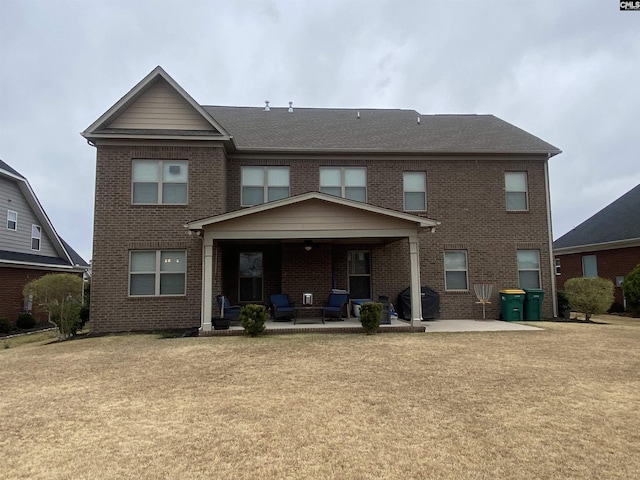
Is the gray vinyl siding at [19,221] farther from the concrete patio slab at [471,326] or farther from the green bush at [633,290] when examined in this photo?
the green bush at [633,290]

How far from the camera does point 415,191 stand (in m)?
14.3

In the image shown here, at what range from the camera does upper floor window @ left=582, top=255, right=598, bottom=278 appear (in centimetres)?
2114

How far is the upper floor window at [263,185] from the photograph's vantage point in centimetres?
1373

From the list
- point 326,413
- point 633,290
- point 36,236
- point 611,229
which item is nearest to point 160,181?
point 326,413

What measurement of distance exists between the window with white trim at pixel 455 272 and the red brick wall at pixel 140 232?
7.98 meters

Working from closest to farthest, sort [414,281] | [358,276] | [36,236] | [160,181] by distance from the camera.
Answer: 1. [414,281]
2. [160,181]
3. [358,276]
4. [36,236]

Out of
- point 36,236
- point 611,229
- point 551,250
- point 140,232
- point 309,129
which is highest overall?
point 309,129

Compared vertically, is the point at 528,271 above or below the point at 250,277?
above

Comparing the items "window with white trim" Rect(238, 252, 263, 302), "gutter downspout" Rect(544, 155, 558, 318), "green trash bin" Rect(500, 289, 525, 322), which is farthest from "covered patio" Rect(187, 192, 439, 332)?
"gutter downspout" Rect(544, 155, 558, 318)

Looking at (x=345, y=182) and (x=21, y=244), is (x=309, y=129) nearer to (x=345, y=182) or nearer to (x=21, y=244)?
(x=345, y=182)

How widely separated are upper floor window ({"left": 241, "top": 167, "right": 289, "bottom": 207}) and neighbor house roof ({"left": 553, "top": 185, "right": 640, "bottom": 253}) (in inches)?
649

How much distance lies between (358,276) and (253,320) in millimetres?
4937

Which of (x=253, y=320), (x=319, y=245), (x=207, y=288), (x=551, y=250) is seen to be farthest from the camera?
(x=551, y=250)

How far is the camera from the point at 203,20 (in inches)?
691
